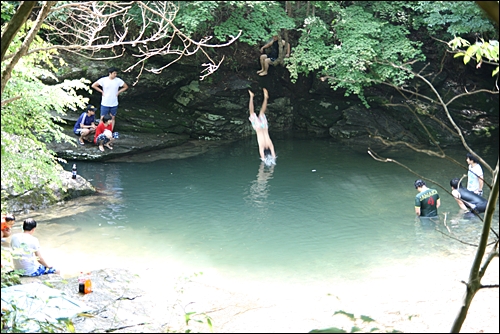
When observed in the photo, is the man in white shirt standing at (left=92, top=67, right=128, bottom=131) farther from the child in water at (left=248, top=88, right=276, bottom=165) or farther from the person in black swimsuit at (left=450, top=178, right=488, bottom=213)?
the person in black swimsuit at (left=450, top=178, right=488, bottom=213)

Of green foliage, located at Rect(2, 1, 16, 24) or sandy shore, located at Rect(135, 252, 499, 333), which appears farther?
green foliage, located at Rect(2, 1, 16, 24)

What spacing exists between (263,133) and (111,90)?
4060 mm

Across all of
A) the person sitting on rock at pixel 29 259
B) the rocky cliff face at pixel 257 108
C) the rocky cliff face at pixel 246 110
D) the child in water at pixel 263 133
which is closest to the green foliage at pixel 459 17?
the rocky cliff face at pixel 246 110

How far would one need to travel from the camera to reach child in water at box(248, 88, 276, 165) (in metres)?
12.8

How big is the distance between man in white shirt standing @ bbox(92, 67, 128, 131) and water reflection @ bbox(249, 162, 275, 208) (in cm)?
410

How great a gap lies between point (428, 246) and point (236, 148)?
7.93 metres

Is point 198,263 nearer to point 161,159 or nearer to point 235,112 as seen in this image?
point 161,159

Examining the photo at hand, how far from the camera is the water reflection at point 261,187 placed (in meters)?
10.6

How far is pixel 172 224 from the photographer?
30.5ft

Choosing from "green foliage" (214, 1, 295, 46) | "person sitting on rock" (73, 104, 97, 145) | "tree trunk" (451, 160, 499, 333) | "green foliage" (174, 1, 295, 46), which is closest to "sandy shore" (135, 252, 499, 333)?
"tree trunk" (451, 160, 499, 333)

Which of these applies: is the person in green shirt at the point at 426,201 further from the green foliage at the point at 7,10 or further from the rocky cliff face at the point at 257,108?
the green foliage at the point at 7,10

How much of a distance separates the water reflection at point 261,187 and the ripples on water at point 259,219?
41 millimetres

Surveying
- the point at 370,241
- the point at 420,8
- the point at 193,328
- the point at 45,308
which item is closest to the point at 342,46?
the point at 420,8

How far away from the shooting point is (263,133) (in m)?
13.1
